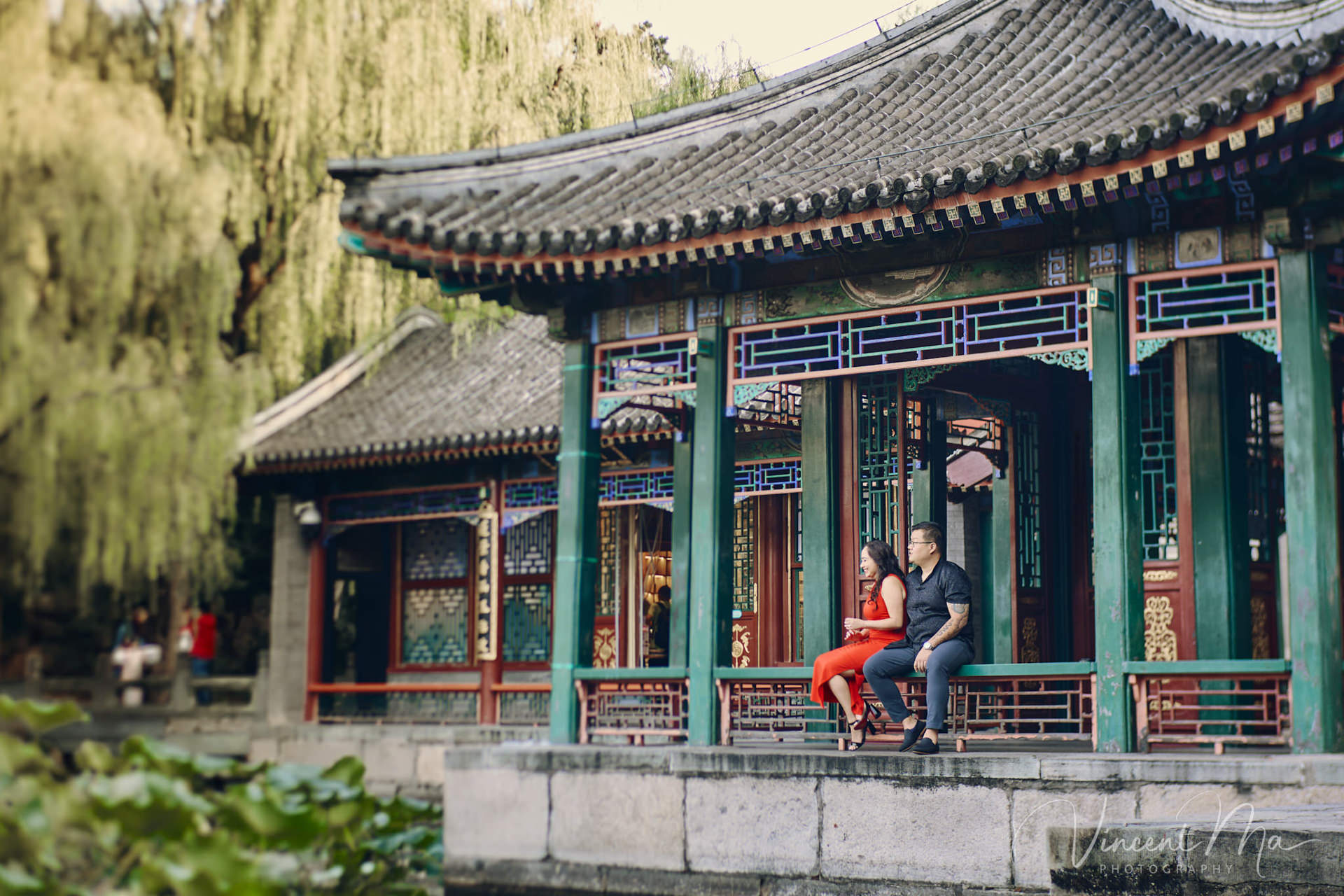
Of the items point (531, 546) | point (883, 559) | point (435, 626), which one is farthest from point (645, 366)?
point (435, 626)

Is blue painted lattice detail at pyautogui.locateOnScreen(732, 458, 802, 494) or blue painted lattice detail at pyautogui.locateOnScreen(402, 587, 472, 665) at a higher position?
blue painted lattice detail at pyautogui.locateOnScreen(732, 458, 802, 494)

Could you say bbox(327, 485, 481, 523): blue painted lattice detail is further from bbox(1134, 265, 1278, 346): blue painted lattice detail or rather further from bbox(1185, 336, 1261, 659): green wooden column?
bbox(1134, 265, 1278, 346): blue painted lattice detail

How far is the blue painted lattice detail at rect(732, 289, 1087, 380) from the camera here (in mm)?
7543

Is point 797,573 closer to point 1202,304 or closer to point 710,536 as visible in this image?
point 710,536

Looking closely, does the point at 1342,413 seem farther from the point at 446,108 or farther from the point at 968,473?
the point at 446,108

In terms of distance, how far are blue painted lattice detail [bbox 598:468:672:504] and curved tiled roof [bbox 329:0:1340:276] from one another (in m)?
3.97

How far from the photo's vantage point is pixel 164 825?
194 inches

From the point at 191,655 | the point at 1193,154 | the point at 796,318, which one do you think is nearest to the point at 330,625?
the point at 191,655

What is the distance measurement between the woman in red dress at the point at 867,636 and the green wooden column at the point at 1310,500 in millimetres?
1762

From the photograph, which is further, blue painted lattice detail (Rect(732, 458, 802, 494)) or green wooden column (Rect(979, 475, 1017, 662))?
blue painted lattice detail (Rect(732, 458, 802, 494))

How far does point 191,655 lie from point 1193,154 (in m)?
11.8

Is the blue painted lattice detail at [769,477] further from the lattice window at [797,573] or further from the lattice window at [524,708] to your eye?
the lattice window at [524,708]

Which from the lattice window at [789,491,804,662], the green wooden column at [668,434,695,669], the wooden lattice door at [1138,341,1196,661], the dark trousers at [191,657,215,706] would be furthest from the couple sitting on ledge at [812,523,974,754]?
the dark trousers at [191,657,215,706]

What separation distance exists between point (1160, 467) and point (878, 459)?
6.04ft
